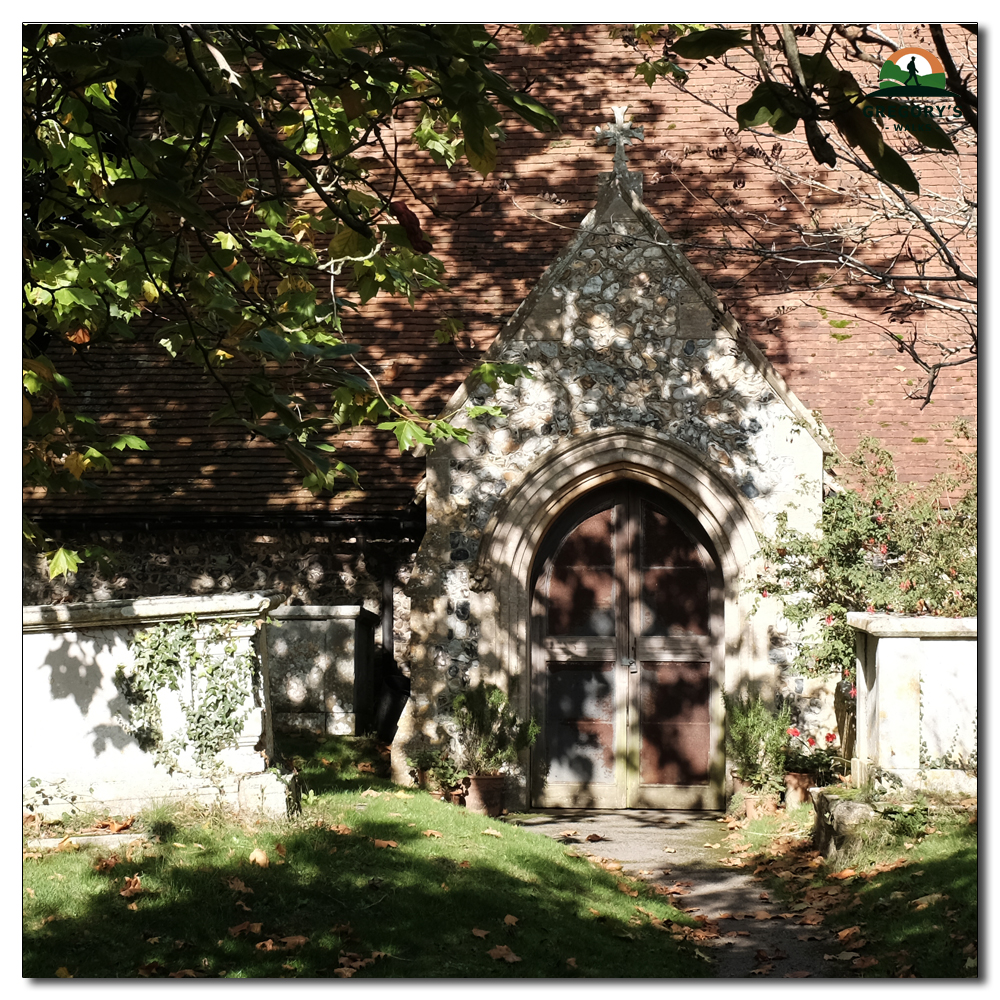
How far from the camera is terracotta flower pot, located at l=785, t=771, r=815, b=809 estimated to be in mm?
7465

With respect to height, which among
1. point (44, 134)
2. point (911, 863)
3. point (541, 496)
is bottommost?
point (911, 863)

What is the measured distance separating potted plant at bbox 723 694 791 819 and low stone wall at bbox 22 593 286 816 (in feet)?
11.4

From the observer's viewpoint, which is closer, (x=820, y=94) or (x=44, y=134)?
(x=820, y=94)

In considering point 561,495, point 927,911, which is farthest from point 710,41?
point 561,495

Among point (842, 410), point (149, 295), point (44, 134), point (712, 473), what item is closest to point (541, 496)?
point (712, 473)

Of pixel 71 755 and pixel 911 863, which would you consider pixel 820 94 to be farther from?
pixel 71 755

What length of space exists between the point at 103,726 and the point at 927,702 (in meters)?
4.45

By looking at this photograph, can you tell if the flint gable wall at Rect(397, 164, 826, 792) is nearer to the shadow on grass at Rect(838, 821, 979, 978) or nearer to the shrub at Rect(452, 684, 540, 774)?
the shrub at Rect(452, 684, 540, 774)

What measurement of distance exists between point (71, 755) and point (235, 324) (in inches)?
100

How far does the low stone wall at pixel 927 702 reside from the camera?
5.63 metres

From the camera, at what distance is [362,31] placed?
4.09 metres

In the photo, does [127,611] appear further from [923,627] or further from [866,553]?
[866,553]

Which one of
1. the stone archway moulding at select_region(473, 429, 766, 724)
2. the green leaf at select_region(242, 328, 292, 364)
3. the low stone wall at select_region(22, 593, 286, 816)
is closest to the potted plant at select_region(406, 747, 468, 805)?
the stone archway moulding at select_region(473, 429, 766, 724)

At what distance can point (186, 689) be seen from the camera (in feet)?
18.8
